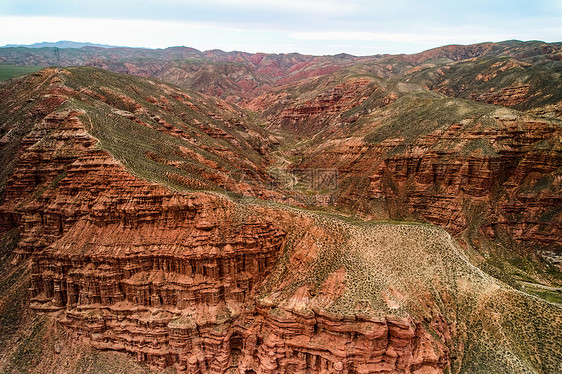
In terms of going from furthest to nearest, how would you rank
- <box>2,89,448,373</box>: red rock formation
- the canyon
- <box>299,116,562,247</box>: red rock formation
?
<box>299,116,562,247</box>: red rock formation → the canyon → <box>2,89,448,373</box>: red rock formation

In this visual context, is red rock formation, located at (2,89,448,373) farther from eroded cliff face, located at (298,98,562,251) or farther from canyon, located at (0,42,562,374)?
eroded cliff face, located at (298,98,562,251)

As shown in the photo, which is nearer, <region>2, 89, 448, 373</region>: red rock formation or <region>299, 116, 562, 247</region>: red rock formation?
<region>2, 89, 448, 373</region>: red rock formation

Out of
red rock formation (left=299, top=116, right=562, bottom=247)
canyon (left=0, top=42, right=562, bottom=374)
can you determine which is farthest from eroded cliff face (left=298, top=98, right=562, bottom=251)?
canyon (left=0, top=42, right=562, bottom=374)

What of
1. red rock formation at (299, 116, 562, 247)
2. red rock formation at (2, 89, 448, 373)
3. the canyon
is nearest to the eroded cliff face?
red rock formation at (299, 116, 562, 247)

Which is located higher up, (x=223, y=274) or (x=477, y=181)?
(x=477, y=181)

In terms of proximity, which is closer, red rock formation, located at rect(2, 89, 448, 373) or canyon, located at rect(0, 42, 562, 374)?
red rock formation, located at rect(2, 89, 448, 373)

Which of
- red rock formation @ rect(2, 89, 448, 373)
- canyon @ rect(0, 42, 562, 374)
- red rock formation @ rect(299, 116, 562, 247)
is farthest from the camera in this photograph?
red rock formation @ rect(299, 116, 562, 247)

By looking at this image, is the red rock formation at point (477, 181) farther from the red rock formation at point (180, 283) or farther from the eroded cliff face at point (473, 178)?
the red rock formation at point (180, 283)

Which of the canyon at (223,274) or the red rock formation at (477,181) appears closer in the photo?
the canyon at (223,274)

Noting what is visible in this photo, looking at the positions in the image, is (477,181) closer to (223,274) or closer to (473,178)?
(473,178)

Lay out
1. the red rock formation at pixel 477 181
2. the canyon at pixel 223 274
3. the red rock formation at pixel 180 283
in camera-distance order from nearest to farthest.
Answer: the red rock formation at pixel 180 283 < the canyon at pixel 223 274 < the red rock formation at pixel 477 181

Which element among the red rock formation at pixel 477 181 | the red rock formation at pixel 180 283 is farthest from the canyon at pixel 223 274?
the red rock formation at pixel 477 181

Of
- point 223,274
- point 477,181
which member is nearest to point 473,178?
point 477,181
